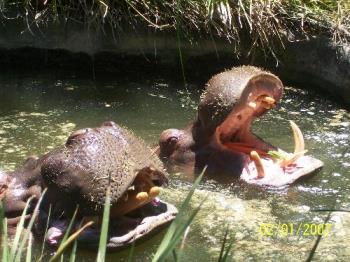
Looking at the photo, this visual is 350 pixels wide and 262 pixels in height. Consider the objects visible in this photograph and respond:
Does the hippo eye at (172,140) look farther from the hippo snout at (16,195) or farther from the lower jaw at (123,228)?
the hippo snout at (16,195)

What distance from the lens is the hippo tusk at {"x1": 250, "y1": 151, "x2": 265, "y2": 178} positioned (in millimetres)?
3164

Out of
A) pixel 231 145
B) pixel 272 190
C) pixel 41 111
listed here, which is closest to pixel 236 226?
pixel 272 190

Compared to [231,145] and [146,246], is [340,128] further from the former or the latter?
[146,246]

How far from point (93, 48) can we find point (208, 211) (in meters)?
2.25

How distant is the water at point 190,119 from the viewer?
8.96 ft

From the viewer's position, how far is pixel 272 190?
321 cm

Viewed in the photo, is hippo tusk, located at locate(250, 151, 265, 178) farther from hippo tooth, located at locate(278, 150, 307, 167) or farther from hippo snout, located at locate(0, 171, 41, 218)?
hippo snout, located at locate(0, 171, 41, 218)

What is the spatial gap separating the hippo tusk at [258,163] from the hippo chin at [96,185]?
0.59 m

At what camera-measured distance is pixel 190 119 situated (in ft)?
14.0

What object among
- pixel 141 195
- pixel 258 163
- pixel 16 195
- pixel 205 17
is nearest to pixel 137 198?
pixel 141 195

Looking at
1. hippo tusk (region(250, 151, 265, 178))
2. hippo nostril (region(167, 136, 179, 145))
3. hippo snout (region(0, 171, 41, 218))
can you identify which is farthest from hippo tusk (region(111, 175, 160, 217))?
hippo nostril (region(167, 136, 179, 145))

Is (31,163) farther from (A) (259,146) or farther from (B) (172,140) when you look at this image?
(A) (259,146)
